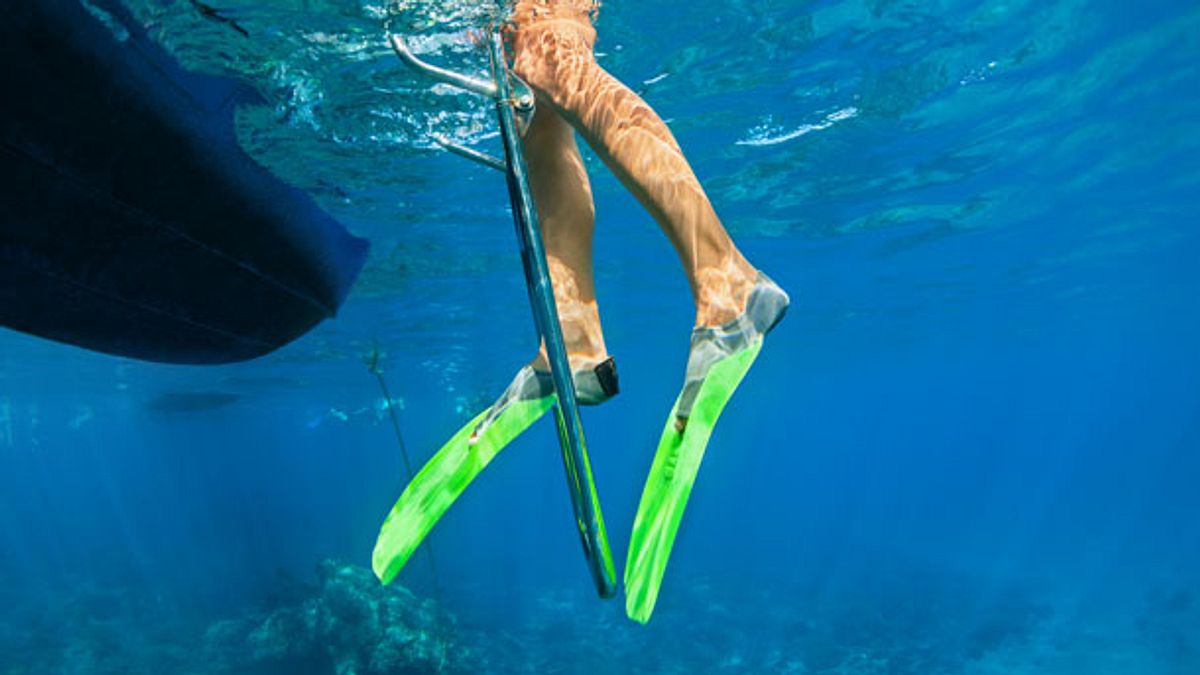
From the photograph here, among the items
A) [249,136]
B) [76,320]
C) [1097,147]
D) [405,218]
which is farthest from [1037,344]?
[76,320]

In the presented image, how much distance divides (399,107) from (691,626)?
848 inches

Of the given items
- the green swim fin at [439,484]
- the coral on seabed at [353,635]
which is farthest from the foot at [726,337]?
the coral on seabed at [353,635]

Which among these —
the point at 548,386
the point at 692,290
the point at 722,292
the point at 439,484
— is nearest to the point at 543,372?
the point at 548,386

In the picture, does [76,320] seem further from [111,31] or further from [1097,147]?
[1097,147]

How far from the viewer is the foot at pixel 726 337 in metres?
2.84

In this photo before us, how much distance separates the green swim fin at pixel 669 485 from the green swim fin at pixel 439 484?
889 millimetres

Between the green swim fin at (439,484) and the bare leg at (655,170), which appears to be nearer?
the bare leg at (655,170)

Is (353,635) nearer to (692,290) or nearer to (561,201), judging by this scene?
(561,201)

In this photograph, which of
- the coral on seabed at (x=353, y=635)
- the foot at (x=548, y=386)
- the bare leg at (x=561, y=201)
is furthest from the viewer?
the coral on seabed at (x=353, y=635)

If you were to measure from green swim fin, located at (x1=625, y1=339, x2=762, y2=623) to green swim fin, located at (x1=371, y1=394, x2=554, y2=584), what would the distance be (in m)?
0.89

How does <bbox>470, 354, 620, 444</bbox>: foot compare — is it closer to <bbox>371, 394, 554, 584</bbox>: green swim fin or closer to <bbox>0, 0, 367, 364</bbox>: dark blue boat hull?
<bbox>371, 394, 554, 584</bbox>: green swim fin

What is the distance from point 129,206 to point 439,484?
90.6 inches

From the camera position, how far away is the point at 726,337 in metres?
2.88

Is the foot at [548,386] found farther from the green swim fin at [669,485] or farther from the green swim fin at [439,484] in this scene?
the green swim fin at [669,485]
